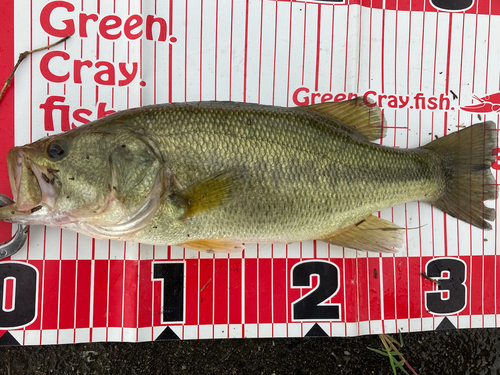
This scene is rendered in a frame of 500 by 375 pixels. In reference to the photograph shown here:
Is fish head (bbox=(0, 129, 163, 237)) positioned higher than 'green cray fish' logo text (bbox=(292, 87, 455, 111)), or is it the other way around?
'green cray fish' logo text (bbox=(292, 87, 455, 111))

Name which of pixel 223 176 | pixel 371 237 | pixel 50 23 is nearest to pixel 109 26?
pixel 50 23

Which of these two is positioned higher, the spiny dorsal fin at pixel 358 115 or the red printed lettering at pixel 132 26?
the red printed lettering at pixel 132 26

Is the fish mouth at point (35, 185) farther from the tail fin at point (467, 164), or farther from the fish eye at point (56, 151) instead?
the tail fin at point (467, 164)

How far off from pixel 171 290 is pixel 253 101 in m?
1.18

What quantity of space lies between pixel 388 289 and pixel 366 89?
3.97 feet

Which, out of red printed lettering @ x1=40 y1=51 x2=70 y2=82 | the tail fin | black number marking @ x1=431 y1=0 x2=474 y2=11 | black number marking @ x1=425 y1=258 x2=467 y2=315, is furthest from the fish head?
black number marking @ x1=431 y1=0 x2=474 y2=11

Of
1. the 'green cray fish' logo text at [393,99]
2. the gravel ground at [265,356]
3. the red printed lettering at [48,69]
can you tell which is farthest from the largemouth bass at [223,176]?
the gravel ground at [265,356]

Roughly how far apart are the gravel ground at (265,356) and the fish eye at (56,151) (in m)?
1.15

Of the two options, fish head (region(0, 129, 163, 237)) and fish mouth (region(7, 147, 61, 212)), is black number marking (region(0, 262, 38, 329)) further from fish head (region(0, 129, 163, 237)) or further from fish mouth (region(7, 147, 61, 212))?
fish mouth (region(7, 147, 61, 212))

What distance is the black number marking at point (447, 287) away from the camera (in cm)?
189

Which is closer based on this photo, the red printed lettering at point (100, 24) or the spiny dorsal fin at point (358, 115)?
the spiny dorsal fin at point (358, 115)

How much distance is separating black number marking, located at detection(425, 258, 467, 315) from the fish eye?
6.65 feet

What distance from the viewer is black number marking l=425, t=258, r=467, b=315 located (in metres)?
1.89

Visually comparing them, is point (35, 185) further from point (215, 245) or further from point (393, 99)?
point (393, 99)
